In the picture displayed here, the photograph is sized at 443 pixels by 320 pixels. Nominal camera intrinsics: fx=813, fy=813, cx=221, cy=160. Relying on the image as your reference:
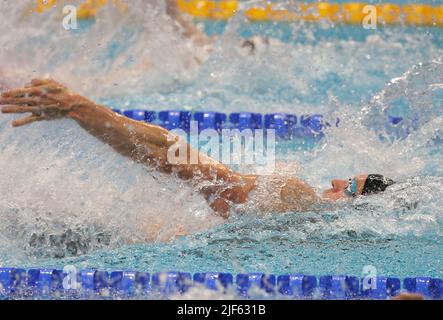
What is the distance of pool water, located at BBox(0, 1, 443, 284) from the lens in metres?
2.80

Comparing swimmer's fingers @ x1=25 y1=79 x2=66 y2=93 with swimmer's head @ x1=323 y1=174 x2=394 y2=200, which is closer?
swimmer's fingers @ x1=25 y1=79 x2=66 y2=93

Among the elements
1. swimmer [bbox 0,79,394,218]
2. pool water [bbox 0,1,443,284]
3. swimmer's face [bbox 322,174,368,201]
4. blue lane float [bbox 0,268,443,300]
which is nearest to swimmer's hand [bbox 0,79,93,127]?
swimmer [bbox 0,79,394,218]

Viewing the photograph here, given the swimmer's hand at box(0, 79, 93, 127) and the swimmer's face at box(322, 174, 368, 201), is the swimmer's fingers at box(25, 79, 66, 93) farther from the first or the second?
the swimmer's face at box(322, 174, 368, 201)

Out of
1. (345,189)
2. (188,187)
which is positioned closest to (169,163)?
(188,187)

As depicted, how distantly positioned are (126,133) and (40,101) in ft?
1.08

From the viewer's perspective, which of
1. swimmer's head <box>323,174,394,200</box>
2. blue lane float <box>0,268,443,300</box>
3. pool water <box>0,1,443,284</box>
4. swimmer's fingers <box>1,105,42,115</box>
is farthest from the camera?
swimmer's head <box>323,174,394,200</box>

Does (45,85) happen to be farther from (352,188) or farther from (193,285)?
(352,188)

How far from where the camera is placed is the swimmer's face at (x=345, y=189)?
115 inches

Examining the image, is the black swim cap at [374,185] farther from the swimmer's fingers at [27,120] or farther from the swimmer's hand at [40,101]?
the swimmer's fingers at [27,120]

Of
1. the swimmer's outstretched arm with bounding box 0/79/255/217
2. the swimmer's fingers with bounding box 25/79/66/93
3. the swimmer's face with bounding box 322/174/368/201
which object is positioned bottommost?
the swimmer's face with bounding box 322/174/368/201

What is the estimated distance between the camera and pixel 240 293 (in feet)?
8.32

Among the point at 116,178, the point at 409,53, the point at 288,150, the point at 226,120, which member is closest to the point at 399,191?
the point at 116,178

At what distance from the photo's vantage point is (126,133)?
273 centimetres

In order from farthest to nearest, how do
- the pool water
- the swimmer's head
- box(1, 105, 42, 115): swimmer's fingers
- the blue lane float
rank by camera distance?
the swimmer's head, the pool water, the blue lane float, box(1, 105, 42, 115): swimmer's fingers
